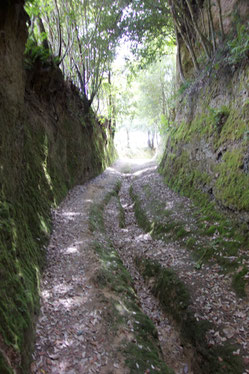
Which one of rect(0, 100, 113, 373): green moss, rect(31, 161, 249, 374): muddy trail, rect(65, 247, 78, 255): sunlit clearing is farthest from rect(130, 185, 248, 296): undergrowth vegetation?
rect(0, 100, 113, 373): green moss

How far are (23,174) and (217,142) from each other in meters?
7.66

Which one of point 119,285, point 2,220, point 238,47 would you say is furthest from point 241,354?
point 238,47

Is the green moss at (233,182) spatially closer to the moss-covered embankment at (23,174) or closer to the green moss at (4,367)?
the moss-covered embankment at (23,174)

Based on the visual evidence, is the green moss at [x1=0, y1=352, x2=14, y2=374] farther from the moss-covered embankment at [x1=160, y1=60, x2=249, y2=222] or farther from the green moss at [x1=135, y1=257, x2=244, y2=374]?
the moss-covered embankment at [x1=160, y1=60, x2=249, y2=222]

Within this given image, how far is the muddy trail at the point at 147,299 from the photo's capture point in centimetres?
436

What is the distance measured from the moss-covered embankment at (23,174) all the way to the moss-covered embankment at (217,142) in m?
6.16

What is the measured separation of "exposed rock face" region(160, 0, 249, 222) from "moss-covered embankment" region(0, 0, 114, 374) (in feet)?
20.3

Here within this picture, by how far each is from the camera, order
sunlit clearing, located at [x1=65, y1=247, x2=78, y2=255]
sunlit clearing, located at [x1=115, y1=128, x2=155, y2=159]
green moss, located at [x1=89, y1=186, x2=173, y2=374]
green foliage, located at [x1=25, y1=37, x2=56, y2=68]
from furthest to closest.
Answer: sunlit clearing, located at [x1=115, y1=128, x2=155, y2=159] → green foliage, located at [x1=25, y1=37, x2=56, y2=68] → sunlit clearing, located at [x1=65, y1=247, x2=78, y2=255] → green moss, located at [x1=89, y1=186, x2=173, y2=374]

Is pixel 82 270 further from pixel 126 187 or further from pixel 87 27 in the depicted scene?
pixel 87 27

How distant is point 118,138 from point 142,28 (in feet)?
160

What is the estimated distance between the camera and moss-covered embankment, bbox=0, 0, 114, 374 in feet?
13.5

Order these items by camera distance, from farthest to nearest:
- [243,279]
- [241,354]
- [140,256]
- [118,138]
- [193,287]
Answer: [118,138] → [140,256] → [193,287] → [243,279] → [241,354]

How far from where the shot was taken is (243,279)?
557cm

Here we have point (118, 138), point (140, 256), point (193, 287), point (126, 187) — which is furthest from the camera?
point (118, 138)
